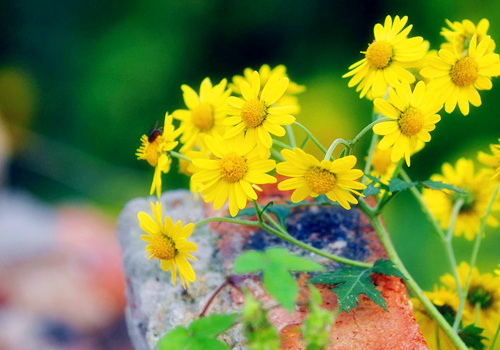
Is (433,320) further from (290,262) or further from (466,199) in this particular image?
(290,262)

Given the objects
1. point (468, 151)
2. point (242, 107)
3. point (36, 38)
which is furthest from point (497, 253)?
point (36, 38)

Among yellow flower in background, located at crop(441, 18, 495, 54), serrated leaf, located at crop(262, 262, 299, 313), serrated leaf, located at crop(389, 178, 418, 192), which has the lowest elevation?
serrated leaf, located at crop(262, 262, 299, 313)

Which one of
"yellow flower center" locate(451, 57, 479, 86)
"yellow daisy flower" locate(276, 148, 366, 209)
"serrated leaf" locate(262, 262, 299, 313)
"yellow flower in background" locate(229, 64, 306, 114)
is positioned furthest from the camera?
"yellow flower in background" locate(229, 64, 306, 114)

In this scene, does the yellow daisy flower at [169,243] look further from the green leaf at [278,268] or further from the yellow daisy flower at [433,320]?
the yellow daisy flower at [433,320]

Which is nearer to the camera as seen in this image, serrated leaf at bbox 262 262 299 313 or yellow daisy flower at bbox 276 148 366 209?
serrated leaf at bbox 262 262 299 313

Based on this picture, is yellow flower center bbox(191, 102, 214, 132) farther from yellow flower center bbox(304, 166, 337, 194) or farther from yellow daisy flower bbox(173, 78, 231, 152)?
yellow flower center bbox(304, 166, 337, 194)

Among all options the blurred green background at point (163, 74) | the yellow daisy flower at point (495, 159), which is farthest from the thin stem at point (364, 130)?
the blurred green background at point (163, 74)

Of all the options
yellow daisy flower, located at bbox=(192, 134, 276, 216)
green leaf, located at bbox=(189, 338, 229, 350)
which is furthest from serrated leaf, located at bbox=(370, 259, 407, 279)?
green leaf, located at bbox=(189, 338, 229, 350)
